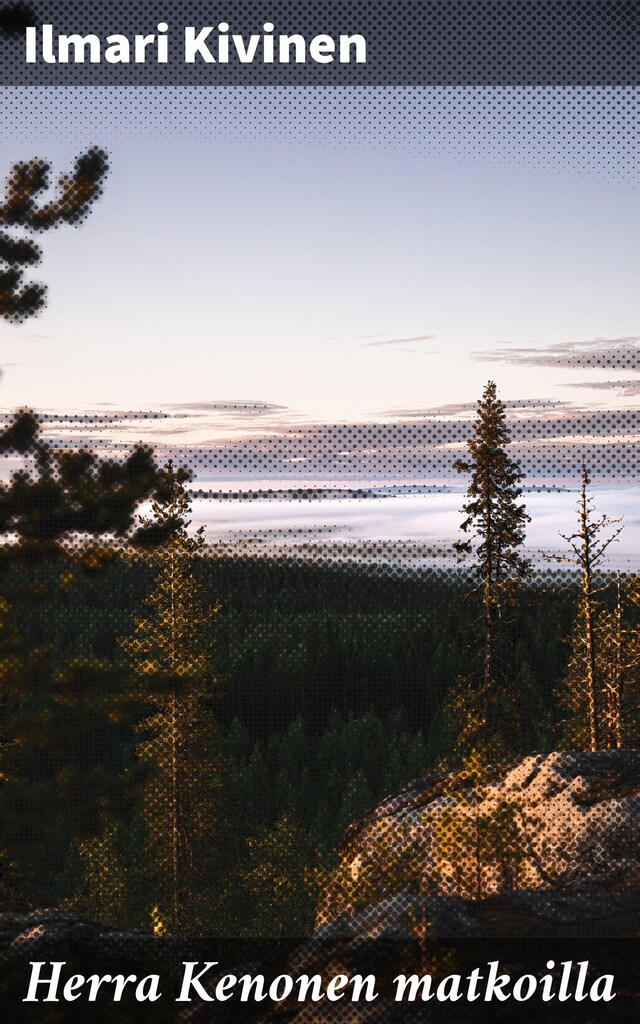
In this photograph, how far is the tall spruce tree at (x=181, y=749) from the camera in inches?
1192

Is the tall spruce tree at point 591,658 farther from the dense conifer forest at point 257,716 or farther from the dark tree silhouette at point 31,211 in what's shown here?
the dark tree silhouette at point 31,211

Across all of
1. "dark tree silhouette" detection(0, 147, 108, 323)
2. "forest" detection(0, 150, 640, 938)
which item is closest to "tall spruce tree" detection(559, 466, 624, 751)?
"forest" detection(0, 150, 640, 938)

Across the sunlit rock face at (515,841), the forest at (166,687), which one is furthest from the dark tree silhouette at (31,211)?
the sunlit rock face at (515,841)

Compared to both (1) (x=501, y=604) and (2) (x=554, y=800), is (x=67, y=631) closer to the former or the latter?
(1) (x=501, y=604)

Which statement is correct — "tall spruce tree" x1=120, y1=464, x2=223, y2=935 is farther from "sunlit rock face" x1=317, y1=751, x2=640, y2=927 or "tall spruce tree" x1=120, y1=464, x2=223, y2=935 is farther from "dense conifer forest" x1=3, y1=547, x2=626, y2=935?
"sunlit rock face" x1=317, y1=751, x2=640, y2=927

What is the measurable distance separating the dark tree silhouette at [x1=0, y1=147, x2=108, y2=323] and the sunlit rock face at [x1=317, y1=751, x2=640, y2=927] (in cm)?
1013

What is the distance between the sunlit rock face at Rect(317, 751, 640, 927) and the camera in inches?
460

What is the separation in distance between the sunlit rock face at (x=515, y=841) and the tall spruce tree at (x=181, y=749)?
15223 mm

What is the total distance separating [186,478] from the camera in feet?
46.9

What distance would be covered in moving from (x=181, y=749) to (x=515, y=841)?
2258 centimetres

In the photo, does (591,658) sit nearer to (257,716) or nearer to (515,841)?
(515,841)

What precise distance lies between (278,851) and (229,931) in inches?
341

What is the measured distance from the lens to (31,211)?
50.4 feet

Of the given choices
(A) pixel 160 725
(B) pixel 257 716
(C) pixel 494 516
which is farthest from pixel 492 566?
(B) pixel 257 716
